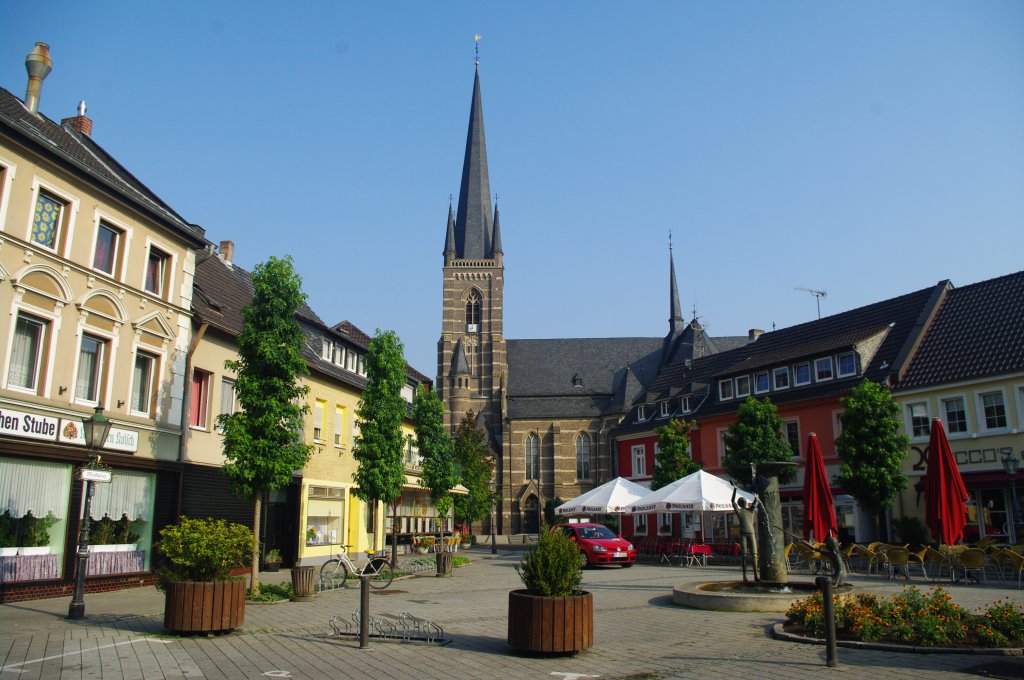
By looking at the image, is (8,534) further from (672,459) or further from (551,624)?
(672,459)

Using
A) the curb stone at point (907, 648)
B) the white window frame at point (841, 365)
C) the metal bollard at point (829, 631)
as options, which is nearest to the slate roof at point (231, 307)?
the curb stone at point (907, 648)

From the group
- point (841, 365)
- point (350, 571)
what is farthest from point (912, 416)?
point (350, 571)

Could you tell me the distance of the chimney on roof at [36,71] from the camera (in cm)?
1842

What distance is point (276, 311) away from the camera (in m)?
16.2

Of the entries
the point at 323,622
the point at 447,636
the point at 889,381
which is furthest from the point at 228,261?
the point at 889,381

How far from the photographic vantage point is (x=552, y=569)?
9.34m

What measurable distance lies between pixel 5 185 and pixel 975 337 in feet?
98.1

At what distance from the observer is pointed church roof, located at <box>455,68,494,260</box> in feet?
253

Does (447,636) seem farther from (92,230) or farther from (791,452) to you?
(791,452)

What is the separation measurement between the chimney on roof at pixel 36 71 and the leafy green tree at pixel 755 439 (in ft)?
80.9

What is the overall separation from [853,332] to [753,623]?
25.1 meters

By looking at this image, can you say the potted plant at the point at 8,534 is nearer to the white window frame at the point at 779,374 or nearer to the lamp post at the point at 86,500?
the lamp post at the point at 86,500

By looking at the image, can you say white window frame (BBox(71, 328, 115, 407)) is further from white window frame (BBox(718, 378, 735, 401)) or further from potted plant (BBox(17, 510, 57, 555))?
white window frame (BBox(718, 378, 735, 401))

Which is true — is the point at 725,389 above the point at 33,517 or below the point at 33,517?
above
